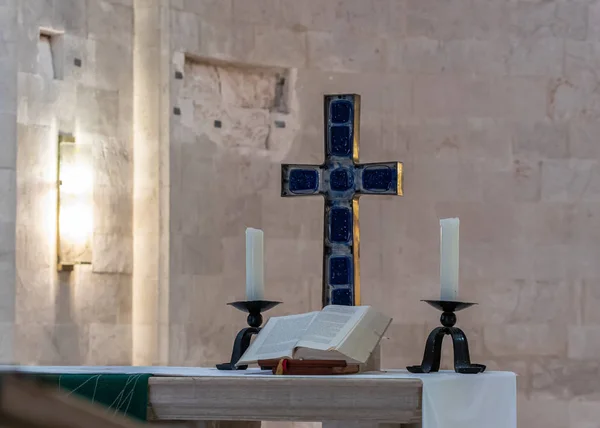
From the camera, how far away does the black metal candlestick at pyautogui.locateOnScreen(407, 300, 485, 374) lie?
2596mm

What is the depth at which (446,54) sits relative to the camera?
6836mm

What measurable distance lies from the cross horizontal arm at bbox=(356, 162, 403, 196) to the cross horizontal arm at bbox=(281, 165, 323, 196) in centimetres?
14

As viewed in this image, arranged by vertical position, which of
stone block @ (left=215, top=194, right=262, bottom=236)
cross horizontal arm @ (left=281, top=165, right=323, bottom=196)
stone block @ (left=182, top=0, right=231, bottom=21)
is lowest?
stone block @ (left=215, top=194, right=262, bottom=236)

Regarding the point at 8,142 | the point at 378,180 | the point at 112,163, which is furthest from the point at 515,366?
the point at 378,180

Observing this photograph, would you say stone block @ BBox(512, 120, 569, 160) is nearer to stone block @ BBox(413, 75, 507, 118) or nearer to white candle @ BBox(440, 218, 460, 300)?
stone block @ BBox(413, 75, 507, 118)

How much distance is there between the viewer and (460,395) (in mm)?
2436

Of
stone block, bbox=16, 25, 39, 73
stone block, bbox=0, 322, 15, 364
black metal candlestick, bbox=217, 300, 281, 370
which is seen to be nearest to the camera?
black metal candlestick, bbox=217, 300, 281, 370

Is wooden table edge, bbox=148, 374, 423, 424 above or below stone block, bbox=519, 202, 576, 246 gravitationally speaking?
below

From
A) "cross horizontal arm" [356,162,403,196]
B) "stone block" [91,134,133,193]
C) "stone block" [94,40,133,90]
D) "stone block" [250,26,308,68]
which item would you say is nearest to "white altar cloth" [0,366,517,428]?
"cross horizontal arm" [356,162,403,196]

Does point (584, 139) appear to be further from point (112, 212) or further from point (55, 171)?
point (55, 171)

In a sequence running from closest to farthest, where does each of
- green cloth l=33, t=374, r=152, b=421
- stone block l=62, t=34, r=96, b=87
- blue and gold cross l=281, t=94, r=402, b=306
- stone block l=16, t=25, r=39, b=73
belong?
green cloth l=33, t=374, r=152, b=421 → blue and gold cross l=281, t=94, r=402, b=306 → stone block l=16, t=25, r=39, b=73 → stone block l=62, t=34, r=96, b=87

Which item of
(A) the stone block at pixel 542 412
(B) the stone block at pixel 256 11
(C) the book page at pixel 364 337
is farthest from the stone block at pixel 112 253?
(C) the book page at pixel 364 337

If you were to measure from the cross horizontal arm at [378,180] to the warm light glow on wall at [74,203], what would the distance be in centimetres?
266

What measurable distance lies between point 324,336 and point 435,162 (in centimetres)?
434
